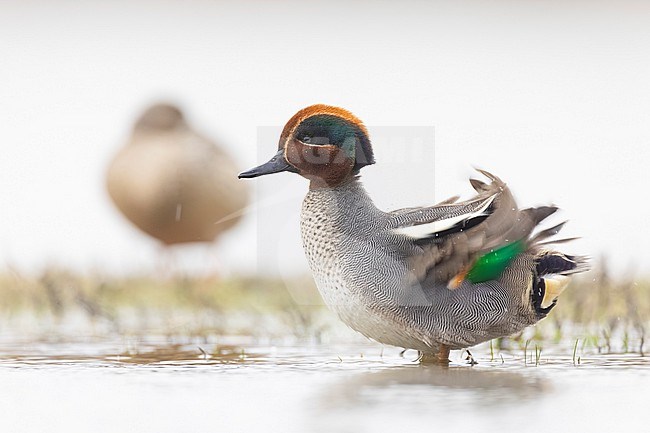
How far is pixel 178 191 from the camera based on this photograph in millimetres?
9047

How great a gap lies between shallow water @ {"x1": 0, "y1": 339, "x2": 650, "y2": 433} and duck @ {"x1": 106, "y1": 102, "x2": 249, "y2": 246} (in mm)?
4502

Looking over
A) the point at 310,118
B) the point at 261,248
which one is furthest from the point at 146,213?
the point at 310,118

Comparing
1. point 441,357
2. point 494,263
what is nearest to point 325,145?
point 494,263

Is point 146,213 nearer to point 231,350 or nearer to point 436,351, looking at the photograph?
point 231,350

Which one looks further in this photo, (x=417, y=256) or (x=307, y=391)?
(x=417, y=256)

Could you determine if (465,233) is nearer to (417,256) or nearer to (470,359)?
(417,256)

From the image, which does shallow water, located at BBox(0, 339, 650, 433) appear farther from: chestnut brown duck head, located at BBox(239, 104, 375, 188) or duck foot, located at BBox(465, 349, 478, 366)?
chestnut brown duck head, located at BBox(239, 104, 375, 188)

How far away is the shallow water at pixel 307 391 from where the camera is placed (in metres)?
2.95

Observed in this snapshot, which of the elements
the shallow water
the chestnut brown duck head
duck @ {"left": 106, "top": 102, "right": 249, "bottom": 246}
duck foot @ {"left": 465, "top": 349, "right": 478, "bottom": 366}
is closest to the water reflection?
the shallow water

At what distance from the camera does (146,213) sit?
909cm

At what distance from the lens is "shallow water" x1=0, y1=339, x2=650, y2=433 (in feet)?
9.67

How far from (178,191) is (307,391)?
5.77 m

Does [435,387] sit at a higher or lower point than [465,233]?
lower

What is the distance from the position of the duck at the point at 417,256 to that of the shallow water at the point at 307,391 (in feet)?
0.53
